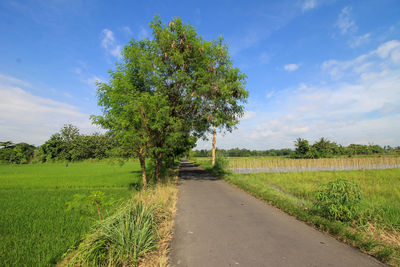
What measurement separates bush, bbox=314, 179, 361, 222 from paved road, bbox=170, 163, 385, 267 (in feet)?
2.94

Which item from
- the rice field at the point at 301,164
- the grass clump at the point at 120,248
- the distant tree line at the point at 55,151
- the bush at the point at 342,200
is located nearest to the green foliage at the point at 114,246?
the grass clump at the point at 120,248

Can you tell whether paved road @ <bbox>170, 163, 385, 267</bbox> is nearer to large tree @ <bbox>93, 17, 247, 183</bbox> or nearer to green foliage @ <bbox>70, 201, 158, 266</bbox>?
green foliage @ <bbox>70, 201, 158, 266</bbox>

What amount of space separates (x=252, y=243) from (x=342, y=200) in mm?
3068

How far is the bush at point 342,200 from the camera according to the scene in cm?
475

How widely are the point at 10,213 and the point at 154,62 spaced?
1016 cm

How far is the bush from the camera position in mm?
4754

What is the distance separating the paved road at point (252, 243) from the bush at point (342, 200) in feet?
2.94

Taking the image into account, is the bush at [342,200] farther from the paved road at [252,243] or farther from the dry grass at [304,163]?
the dry grass at [304,163]

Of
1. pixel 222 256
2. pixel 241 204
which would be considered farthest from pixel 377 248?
pixel 241 204

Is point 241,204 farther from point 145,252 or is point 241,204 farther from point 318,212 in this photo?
point 145,252

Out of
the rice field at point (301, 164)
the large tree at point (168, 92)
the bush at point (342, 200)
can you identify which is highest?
the large tree at point (168, 92)

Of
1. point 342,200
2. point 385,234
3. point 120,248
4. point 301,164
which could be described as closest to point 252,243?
point 120,248

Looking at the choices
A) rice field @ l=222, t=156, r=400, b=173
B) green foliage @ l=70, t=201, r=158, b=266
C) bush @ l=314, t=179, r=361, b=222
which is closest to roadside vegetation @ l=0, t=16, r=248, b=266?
green foliage @ l=70, t=201, r=158, b=266

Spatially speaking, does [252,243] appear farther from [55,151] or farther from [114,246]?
[55,151]
